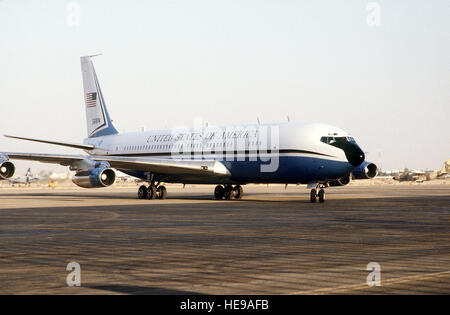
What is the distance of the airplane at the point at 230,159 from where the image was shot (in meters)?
31.5

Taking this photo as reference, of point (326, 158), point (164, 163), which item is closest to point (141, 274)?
point (326, 158)

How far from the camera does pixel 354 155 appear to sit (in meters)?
30.8

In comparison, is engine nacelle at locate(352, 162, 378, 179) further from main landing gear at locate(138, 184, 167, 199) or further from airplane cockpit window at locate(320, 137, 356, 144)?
main landing gear at locate(138, 184, 167, 199)

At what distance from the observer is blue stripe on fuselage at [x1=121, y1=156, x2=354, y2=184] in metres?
31.0

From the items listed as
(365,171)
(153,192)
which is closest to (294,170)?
(365,171)

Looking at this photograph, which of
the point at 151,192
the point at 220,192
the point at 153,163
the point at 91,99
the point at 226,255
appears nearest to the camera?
the point at 226,255

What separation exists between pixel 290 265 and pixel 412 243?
4443 millimetres

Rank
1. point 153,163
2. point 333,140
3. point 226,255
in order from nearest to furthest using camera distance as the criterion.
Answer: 1. point 226,255
2. point 333,140
3. point 153,163

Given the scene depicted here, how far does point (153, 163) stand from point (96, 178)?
333 centimetres

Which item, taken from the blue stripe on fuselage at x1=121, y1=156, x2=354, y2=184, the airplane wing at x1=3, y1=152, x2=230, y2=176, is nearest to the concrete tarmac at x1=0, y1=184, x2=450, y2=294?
the blue stripe on fuselage at x1=121, y1=156, x2=354, y2=184

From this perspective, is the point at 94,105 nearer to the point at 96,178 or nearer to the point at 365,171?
the point at 96,178

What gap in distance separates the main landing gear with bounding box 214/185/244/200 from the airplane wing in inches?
91.1

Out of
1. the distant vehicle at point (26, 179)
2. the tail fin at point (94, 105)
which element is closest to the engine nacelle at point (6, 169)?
the tail fin at point (94, 105)

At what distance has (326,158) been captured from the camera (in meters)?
31.2
